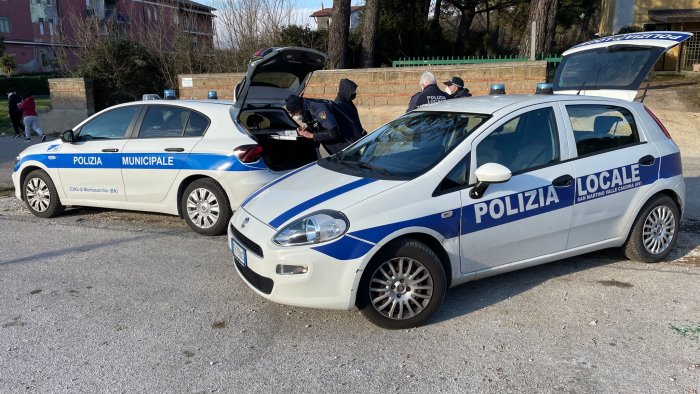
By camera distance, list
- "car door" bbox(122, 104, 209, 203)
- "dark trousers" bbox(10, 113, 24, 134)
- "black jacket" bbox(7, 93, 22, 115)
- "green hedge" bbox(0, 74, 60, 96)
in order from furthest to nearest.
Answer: "green hedge" bbox(0, 74, 60, 96) → "dark trousers" bbox(10, 113, 24, 134) → "black jacket" bbox(7, 93, 22, 115) → "car door" bbox(122, 104, 209, 203)

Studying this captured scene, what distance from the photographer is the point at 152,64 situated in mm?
17844

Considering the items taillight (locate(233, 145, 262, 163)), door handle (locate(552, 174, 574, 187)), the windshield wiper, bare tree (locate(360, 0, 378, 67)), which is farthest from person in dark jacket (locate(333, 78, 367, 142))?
bare tree (locate(360, 0, 378, 67))

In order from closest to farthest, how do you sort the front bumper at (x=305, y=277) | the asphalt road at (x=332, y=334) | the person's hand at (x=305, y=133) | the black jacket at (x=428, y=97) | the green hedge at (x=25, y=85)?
1. the asphalt road at (x=332, y=334)
2. the front bumper at (x=305, y=277)
3. the person's hand at (x=305, y=133)
4. the black jacket at (x=428, y=97)
5. the green hedge at (x=25, y=85)

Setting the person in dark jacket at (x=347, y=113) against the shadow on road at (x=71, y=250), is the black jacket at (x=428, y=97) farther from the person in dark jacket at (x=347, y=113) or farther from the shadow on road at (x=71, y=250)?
the shadow on road at (x=71, y=250)

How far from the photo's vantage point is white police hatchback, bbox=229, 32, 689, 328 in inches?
144

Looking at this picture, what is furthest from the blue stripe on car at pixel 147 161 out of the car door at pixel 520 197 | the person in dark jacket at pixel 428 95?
the car door at pixel 520 197

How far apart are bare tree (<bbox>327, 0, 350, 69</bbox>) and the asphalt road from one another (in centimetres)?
1091

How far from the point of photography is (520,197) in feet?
13.5

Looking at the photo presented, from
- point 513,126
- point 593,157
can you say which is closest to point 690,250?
point 593,157

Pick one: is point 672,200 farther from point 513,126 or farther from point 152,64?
point 152,64

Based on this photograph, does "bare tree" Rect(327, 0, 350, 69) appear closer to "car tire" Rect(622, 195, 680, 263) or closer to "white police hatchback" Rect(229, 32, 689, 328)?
"white police hatchback" Rect(229, 32, 689, 328)

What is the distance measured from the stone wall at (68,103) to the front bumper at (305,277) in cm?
1473

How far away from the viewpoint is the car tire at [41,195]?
7.02m

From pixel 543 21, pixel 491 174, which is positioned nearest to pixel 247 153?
pixel 491 174
